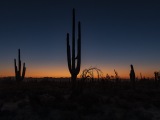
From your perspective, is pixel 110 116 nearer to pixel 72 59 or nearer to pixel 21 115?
pixel 21 115

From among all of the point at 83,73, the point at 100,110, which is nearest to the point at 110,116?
the point at 100,110

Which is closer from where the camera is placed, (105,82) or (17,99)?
(17,99)

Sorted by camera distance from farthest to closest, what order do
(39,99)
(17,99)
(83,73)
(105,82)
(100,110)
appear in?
(105,82) → (83,73) → (17,99) → (39,99) → (100,110)

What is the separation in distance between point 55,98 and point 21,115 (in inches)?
125

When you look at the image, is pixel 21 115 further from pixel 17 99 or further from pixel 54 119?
pixel 17 99

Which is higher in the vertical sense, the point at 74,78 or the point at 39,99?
the point at 74,78

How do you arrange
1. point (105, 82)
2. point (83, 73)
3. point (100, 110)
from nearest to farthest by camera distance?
point (100, 110), point (83, 73), point (105, 82)

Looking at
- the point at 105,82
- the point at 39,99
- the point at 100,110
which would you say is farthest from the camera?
the point at 105,82

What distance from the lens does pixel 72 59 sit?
68.1 feet

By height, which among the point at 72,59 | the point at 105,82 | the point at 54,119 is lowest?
the point at 54,119

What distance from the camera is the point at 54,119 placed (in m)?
14.6

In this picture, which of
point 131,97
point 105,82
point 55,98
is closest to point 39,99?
point 55,98

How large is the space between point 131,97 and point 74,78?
4.10 meters

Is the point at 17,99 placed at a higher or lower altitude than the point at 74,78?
lower
